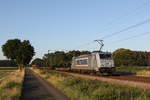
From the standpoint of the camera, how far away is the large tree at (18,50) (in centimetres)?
8975

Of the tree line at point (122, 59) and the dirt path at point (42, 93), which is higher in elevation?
the tree line at point (122, 59)

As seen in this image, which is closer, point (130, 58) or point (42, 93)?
point (42, 93)

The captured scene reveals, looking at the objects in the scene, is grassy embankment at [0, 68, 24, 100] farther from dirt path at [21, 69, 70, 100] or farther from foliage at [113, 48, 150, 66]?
foliage at [113, 48, 150, 66]

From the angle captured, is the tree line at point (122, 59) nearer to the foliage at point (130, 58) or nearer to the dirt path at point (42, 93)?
the foliage at point (130, 58)

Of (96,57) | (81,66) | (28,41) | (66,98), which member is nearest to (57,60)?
(28,41)

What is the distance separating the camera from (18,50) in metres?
89.4

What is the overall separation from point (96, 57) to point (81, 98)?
1091 inches

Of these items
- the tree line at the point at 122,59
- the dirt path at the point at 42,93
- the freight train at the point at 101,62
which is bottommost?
the dirt path at the point at 42,93

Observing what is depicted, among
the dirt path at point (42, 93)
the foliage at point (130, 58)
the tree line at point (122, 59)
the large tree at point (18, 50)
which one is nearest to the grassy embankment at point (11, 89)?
the dirt path at point (42, 93)

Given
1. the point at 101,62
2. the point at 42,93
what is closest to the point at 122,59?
the point at 101,62

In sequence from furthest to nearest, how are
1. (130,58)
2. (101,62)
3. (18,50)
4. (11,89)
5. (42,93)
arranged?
(130,58) < (18,50) < (101,62) < (11,89) < (42,93)

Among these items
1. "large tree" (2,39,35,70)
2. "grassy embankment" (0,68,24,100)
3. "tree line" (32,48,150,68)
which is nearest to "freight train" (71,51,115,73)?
"grassy embankment" (0,68,24,100)

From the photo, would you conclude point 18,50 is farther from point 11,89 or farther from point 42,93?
point 42,93

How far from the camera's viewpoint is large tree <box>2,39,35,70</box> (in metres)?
89.8
